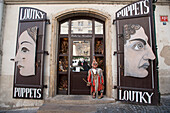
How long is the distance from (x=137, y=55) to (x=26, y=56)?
13.1 feet

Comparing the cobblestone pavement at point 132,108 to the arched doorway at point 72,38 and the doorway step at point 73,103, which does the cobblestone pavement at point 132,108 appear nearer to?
the doorway step at point 73,103

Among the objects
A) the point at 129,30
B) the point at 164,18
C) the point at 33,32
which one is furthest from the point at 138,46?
the point at 33,32

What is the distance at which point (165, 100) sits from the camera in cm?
324

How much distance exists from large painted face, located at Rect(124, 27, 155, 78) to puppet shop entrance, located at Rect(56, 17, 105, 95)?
1.06 m

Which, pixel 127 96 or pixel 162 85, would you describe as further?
pixel 162 85

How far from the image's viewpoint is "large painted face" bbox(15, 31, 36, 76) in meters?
3.53

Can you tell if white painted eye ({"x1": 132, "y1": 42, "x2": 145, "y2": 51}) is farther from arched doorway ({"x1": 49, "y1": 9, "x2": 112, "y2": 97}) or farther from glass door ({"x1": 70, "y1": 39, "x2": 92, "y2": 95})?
glass door ({"x1": 70, "y1": 39, "x2": 92, "y2": 95})

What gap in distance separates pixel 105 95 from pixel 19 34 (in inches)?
167

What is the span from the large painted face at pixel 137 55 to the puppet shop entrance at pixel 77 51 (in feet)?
3.46

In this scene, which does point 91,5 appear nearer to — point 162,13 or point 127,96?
point 162,13

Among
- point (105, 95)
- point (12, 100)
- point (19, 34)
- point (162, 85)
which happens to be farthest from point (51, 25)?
point (162, 85)

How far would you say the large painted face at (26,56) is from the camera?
3.53 metres

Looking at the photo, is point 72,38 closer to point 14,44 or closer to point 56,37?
point 56,37

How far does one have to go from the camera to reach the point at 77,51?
13.5 ft
